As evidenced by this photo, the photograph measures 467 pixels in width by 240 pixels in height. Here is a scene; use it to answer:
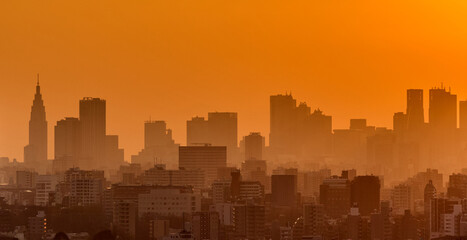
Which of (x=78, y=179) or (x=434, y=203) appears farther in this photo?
(x=78, y=179)

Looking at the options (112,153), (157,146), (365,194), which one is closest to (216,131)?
(157,146)

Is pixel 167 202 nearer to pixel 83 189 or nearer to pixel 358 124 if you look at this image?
pixel 83 189

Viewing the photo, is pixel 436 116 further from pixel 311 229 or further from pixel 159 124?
pixel 311 229

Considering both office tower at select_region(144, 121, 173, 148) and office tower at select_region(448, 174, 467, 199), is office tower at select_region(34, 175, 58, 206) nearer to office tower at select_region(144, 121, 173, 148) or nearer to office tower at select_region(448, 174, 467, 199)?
office tower at select_region(448, 174, 467, 199)

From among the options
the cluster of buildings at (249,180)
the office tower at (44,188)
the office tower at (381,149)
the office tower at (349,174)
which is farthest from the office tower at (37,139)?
the office tower at (381,149)

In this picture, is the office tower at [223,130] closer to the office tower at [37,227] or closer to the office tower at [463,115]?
the office tower at [463,115]

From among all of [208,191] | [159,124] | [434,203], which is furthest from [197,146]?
[434,203]

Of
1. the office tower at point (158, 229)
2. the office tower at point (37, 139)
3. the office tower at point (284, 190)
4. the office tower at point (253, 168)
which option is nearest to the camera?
the office tower at point (158, 229)

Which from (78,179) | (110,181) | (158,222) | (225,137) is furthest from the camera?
(225,137)
